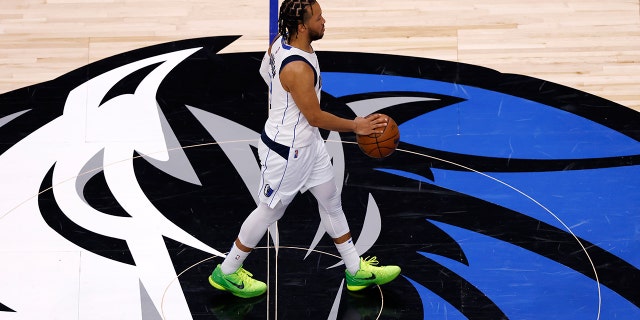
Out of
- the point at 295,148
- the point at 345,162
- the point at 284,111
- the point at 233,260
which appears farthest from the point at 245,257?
the point at 345,162

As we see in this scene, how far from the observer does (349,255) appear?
715 centimetres

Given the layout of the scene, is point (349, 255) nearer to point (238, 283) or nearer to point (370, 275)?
point (370, 275)

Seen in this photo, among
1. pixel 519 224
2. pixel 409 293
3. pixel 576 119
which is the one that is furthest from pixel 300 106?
pixel 576 119

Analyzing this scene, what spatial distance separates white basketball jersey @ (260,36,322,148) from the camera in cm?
650

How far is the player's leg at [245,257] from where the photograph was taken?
6934 millimetres

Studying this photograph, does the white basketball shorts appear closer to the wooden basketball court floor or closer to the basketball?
the basketball

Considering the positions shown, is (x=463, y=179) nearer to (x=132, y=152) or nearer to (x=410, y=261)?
(x=410, y=261)

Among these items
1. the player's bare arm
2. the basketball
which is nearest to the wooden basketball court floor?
the basketball

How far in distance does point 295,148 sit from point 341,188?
5.32 feet

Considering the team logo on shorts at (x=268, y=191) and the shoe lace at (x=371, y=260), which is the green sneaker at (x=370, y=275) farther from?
the team logo on shorts at (x=268, y=191)

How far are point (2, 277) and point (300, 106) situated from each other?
241 centimetres

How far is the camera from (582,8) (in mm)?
10164

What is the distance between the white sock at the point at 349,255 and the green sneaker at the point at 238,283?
552 mm

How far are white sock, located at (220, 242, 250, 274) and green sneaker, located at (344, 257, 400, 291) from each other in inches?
26.5
